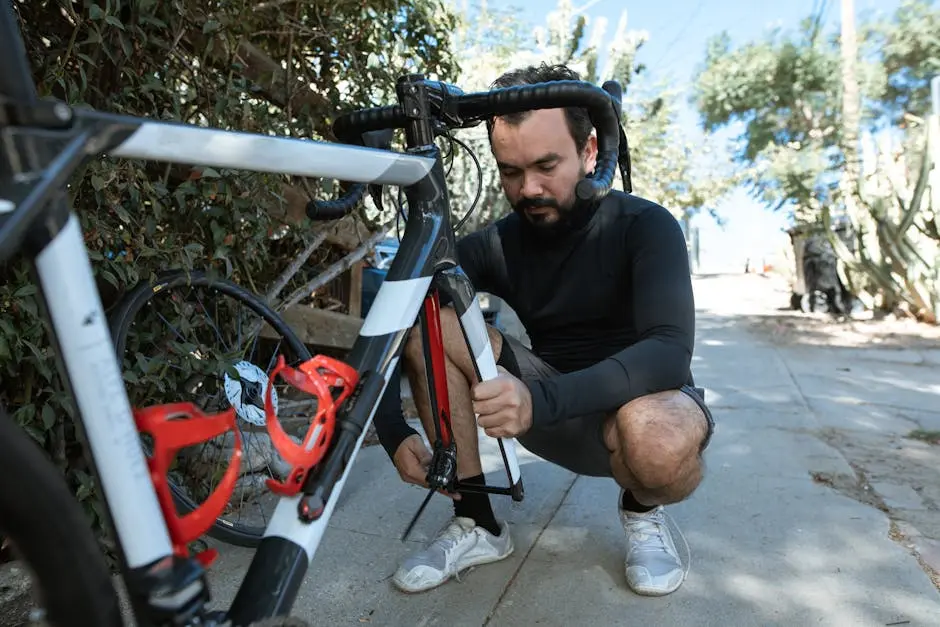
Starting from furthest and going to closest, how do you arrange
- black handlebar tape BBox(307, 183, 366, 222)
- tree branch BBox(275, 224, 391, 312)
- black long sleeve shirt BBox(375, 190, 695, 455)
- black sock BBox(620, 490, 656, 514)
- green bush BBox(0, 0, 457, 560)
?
tree branch BBox(275, 224, 391, 312) → black sock BBox(620, 490, 656, 514) → green bush BBox(0, 0, 457, 560) → black long sleeve shirt BBox(375, 190, 695, 455) → black handlebar tape BBox(307, 183, 366, 222)

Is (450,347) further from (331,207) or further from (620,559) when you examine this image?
(620,559)

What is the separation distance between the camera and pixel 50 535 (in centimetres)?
80

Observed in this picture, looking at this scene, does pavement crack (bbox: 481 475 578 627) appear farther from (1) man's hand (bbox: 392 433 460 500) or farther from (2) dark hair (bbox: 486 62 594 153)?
(2) dark hair (bbox: 486 62 594 153)

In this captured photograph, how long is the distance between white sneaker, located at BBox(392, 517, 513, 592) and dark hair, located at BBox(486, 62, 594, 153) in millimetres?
1139

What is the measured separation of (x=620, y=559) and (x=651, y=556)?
0.17m

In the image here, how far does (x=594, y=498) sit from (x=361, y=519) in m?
0.84

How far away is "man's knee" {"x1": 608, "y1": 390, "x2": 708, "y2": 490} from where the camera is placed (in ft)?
5.83

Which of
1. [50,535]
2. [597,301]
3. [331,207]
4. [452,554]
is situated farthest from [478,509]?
[50,535]

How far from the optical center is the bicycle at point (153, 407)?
0.81m

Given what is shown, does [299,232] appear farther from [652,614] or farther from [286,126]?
[652,614]

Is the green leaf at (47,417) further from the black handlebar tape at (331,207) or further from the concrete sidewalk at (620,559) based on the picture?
the black handlebar tape at (331,207)

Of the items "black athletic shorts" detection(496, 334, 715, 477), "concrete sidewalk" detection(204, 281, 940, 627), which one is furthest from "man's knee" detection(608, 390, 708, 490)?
"concrete sidewalk" detection(204, 281, 940, 627)

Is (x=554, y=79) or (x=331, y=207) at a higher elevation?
(x=554, y=79)

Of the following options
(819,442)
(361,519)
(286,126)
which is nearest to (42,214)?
(361,519)
